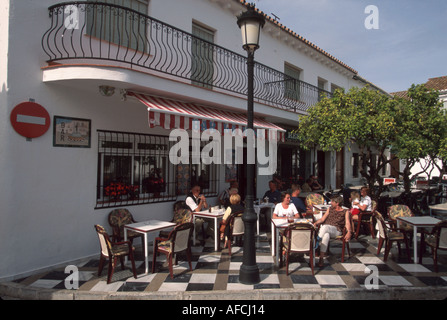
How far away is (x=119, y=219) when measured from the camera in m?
6.43

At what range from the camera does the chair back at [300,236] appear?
16.8 feet

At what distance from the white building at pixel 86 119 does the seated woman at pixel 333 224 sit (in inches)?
133

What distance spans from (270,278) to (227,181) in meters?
4.85

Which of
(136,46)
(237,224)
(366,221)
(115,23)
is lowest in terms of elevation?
(366,221)

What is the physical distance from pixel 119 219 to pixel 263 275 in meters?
3.46

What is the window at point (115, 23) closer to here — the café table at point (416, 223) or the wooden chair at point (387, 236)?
the wooden chair at point (387, 236)

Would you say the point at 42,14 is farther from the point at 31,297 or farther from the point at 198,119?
the point at 31,297

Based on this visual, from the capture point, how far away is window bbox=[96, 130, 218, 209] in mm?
6676

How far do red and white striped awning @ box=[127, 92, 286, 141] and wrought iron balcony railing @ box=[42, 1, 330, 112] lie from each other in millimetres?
679

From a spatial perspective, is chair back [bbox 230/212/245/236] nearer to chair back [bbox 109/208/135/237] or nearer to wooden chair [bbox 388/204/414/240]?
chair back [bbox 109/208/135/237]

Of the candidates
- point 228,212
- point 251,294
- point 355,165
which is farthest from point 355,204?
point 355,165

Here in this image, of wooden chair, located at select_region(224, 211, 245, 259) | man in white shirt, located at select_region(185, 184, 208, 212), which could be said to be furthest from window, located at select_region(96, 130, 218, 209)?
wooden chair, located at select_region(224, 211, 245, 259)

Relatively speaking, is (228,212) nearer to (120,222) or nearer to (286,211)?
(286,211)
